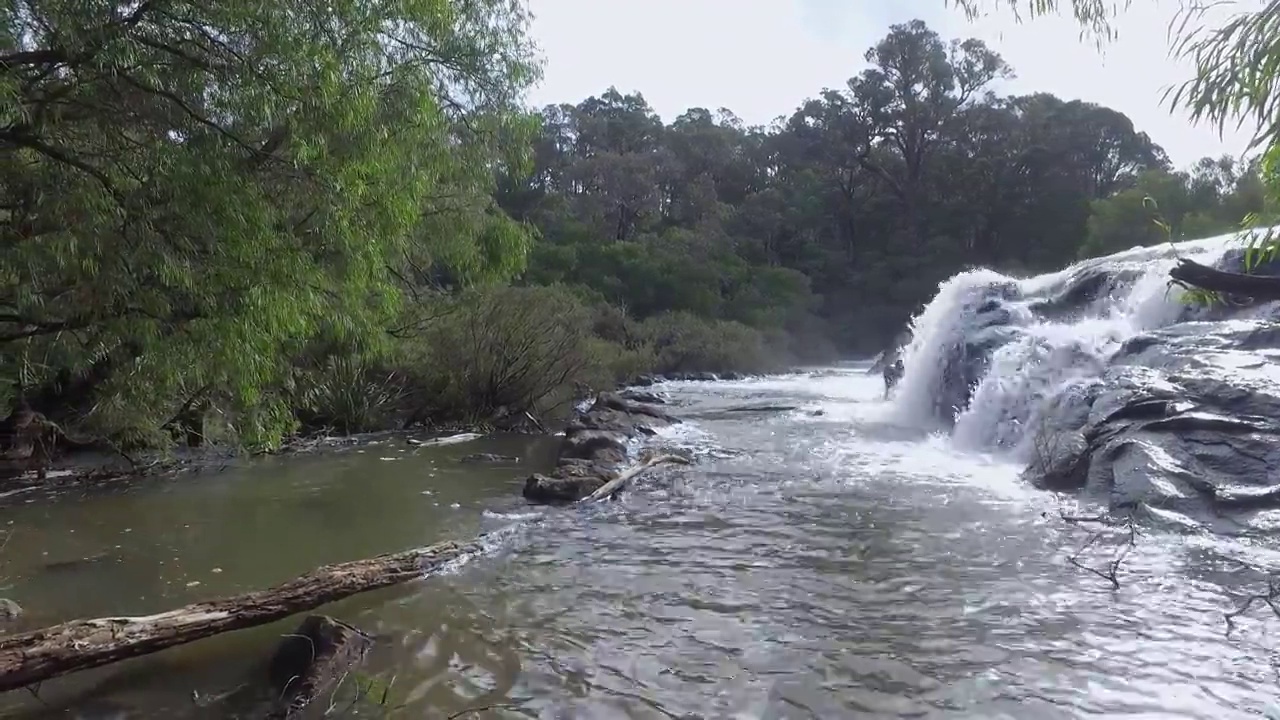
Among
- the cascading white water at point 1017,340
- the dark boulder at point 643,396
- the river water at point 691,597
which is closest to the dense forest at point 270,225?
the river water at point 691,597

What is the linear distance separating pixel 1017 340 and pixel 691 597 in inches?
344

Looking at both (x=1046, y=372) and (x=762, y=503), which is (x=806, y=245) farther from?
(x=762, y=503)

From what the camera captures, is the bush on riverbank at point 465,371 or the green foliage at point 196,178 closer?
the green foliage at point 196,178

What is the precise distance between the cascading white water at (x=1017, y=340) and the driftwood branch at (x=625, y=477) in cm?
374

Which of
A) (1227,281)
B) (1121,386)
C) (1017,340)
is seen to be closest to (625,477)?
(1121,386)

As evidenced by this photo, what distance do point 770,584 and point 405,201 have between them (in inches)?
130

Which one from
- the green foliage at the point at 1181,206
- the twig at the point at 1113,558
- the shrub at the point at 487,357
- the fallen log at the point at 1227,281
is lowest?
the twig at the point at 1113,558

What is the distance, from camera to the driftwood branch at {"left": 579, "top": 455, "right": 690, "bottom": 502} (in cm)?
712

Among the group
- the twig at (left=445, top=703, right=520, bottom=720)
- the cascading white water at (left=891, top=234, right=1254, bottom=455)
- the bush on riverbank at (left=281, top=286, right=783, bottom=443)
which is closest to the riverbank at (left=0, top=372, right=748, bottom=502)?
the bush on riverbank at (left=281, top=286, right=783, bottom=443)

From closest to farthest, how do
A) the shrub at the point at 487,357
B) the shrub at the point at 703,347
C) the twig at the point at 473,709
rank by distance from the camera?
the twig at the point at 473,709 < the shrub at the point at 487,357 < the shrub at the point at 703,347

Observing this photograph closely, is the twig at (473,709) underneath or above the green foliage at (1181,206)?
underneath

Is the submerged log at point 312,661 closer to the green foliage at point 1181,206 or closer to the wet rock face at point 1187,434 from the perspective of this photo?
the wet rock face at point 1187,434

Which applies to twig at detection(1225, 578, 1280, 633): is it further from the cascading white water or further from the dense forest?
the cascading white water

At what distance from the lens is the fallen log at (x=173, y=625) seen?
9.23 feet
